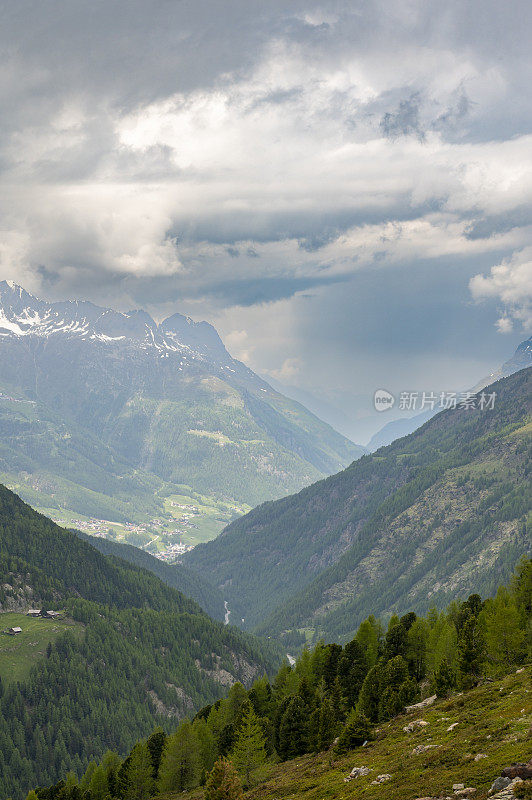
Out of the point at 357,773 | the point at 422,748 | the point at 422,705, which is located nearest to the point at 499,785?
the point at 422,748

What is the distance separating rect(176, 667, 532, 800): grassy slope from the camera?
1903 inches

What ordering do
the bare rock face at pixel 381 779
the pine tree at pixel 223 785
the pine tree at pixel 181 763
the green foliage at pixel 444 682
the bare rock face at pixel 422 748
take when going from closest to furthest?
the bare rock face at pixel 381 779 < the pine tree at pixel 223 785 < the bare rock face at pixel 422 748 < the green foliage at pixel 444 682 < the pine tree at pixel 181 763

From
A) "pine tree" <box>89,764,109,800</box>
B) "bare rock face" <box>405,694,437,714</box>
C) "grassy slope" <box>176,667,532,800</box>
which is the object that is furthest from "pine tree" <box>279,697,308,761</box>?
"pine tree" <box>89,764,109,800</box>

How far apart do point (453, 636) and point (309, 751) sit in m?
33.8

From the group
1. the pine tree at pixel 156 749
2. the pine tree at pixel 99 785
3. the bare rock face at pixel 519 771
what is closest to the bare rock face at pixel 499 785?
the bare rock face at pixel 519 771

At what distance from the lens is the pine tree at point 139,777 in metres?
119

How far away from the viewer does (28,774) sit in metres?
177

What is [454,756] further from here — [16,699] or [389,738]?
[16,699]

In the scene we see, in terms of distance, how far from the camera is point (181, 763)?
4562 inches

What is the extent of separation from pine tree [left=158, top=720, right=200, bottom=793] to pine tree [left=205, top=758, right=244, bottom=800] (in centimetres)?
5593

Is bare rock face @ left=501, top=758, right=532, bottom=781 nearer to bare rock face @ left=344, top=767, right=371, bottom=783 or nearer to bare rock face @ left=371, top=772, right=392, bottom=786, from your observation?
bare rock face @ left=371, top=772, right=392, bottom=786

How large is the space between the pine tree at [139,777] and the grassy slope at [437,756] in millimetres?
39515

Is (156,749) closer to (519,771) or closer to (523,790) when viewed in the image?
(519,771)

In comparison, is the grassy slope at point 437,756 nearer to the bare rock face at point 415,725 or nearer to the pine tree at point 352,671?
the bare rock face at point 415,725
